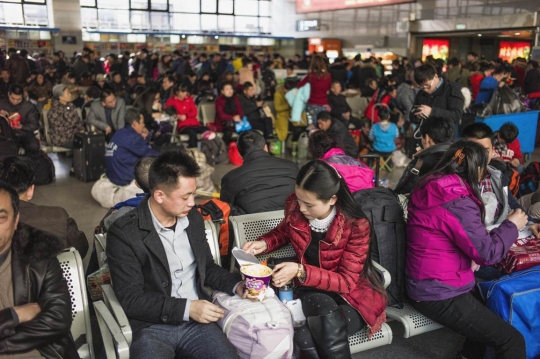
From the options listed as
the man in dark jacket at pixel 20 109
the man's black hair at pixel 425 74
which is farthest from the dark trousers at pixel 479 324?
the man in dark jacket at pixel 20 109

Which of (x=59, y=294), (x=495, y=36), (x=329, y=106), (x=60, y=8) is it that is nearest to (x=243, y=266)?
(x=59, y=294)

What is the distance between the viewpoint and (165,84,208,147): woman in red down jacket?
8320 mm

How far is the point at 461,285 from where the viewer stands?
9.18 feet

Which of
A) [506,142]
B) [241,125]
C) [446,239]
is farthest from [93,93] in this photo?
[446,239]

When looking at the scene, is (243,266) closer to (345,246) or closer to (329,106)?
(345,246)

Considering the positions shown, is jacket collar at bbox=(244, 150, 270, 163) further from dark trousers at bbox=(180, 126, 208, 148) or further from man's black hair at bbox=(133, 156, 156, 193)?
dark trousers at bbox=(180, 126, 208, 148)

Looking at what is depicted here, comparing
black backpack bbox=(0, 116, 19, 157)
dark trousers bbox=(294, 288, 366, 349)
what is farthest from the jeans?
black backpack bbox=(0, 116, 19, 157)

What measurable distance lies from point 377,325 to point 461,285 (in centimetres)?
50

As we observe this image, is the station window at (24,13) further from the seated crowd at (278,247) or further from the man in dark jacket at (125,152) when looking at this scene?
the seated crowd at (278,247)

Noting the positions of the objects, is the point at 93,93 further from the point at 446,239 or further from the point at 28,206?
the point at 446,239

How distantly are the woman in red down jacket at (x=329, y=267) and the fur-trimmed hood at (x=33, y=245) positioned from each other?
1.01m

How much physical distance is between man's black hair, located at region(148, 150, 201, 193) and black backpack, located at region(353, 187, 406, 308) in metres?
1.04

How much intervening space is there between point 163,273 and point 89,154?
5219 millimetres

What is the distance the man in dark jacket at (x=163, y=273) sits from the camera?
7.72 ft
